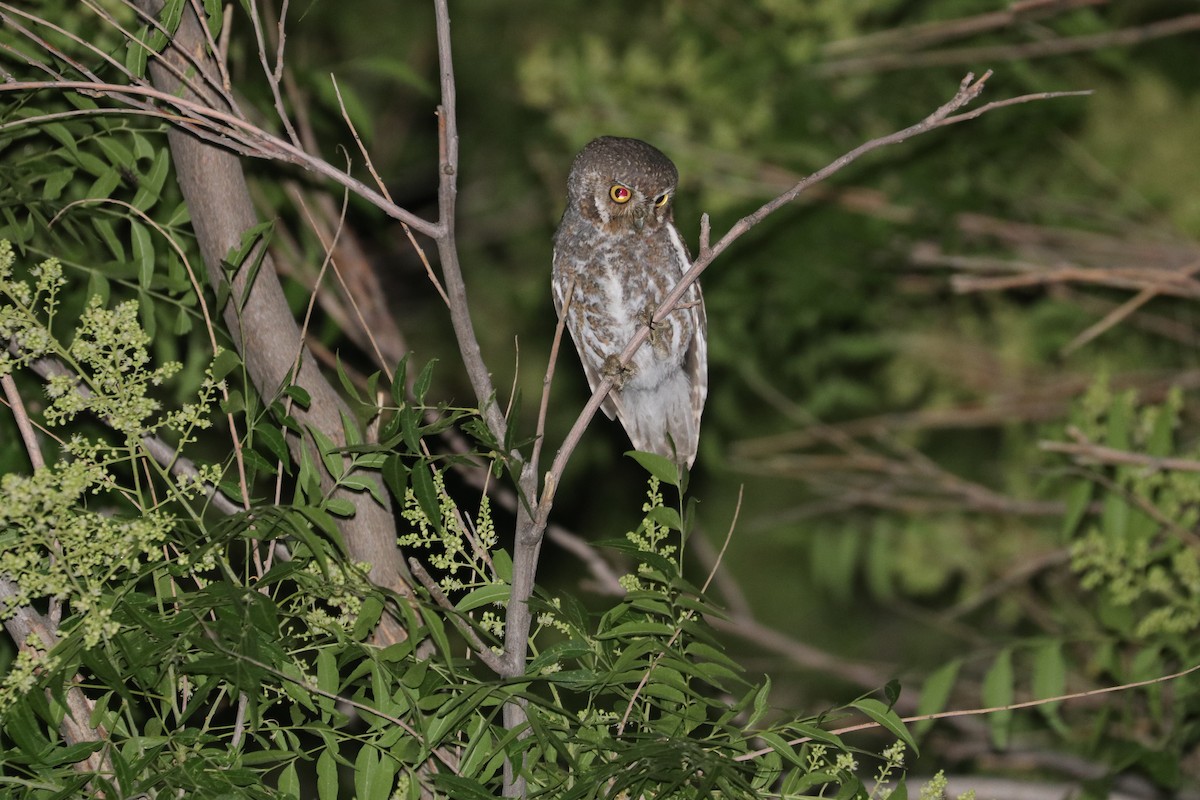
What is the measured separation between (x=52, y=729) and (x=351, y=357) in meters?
3.85

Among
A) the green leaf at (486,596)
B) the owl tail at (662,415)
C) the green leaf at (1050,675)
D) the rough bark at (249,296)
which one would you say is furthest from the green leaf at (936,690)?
the green leaf at (486,596)

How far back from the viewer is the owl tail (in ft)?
13.6

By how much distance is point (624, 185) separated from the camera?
355 centimetres

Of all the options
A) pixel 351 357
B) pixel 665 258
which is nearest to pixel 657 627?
pixel 665 258

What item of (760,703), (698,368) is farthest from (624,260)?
(760,703)

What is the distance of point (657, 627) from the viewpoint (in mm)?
1893

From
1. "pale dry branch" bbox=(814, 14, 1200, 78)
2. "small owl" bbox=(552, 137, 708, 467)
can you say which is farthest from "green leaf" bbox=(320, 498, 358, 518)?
"pale dry branch" bbox=(814, 14, 1200, 78)

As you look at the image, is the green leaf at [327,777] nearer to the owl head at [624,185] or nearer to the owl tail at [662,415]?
the owl head at [624,185]

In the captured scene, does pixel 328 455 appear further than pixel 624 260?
No

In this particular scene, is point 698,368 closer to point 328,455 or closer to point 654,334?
point 654,334

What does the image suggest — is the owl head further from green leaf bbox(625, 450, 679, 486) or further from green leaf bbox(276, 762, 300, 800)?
green leaf bbox(276, 762, 300, 800)

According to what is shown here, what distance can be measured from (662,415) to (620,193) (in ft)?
2.99

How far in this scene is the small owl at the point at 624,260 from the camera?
11.7 feet

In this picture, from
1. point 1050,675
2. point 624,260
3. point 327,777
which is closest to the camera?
point 327,777
